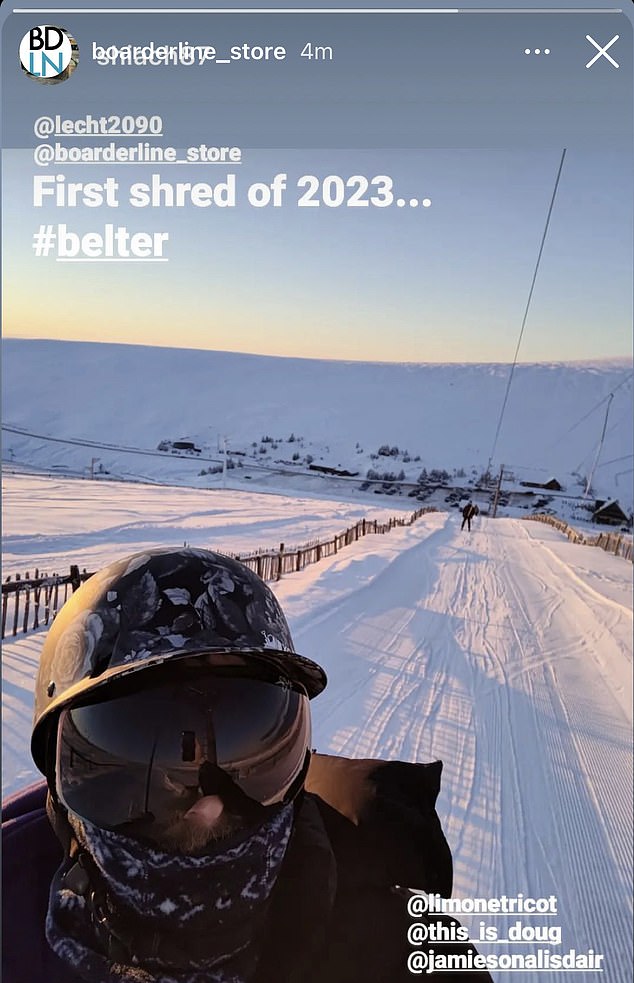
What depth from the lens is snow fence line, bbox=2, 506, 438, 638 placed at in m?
5.27

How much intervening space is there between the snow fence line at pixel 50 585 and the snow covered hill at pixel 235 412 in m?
0.81

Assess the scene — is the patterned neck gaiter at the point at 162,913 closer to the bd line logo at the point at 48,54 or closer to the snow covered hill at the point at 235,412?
the snow covered hill at the point at 235,412

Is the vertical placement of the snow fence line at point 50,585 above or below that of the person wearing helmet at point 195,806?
below

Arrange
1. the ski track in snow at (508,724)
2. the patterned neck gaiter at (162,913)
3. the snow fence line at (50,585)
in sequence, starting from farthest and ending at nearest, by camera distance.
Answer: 1. the snow fence line at (50,585)
2. the ski track in snow at (508,724)
3. the patterned neck gaiter at (162,913)

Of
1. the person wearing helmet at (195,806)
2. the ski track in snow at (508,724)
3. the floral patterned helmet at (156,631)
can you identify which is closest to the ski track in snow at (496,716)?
the ski track in snow at (508,724)

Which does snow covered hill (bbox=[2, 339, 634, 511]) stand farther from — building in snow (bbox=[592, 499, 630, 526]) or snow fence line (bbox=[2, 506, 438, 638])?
building in snow (bbox=[592, 499, 630, 526])

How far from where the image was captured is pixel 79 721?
3.76 ft

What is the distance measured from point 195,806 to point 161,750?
115mm

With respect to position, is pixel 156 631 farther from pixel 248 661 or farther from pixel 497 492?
pixel 497 492

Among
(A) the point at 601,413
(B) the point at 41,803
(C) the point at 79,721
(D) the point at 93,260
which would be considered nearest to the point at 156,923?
(C) the point at 79,721

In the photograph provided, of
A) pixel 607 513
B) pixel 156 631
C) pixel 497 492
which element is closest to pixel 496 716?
pixel 156 631

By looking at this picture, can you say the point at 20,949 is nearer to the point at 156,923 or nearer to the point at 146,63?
the point at 156,923

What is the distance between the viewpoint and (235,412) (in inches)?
258

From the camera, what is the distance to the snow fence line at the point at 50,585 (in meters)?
5.27
